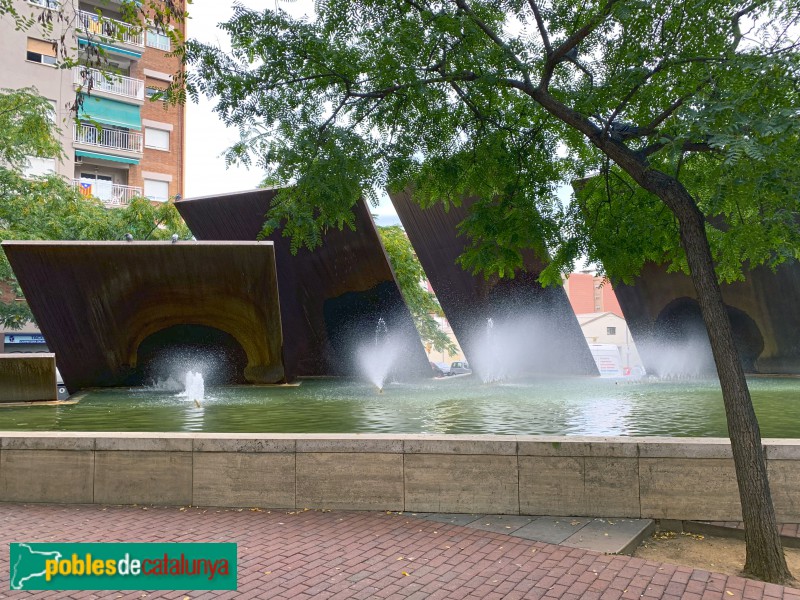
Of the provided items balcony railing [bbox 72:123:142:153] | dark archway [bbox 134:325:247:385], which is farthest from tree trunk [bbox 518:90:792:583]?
balcony railing [bbox 72:123:142:153]

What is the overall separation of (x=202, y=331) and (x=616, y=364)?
31065 mm

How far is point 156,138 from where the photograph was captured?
34625 millimetres

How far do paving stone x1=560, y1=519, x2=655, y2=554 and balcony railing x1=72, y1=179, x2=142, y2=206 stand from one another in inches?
1196

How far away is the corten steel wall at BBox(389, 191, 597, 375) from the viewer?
17188 mm

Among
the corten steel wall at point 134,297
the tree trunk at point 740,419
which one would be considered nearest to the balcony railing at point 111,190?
the corten steel wall at point 134,297

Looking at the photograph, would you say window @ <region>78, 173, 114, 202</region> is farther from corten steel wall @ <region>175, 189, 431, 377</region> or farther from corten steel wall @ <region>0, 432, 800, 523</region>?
corten steel wall @ <region>0, 432, 800, 523</region>

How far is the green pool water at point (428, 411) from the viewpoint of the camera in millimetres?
7789

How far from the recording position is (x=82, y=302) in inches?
513

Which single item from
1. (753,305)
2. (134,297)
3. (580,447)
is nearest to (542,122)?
(580,447)

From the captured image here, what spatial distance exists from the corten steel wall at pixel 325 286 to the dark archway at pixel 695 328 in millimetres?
6585

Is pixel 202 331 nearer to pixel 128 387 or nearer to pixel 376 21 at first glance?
pixel 128 387

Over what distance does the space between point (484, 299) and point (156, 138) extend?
2396 cm

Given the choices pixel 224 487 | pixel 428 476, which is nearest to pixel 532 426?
pixel 428 476

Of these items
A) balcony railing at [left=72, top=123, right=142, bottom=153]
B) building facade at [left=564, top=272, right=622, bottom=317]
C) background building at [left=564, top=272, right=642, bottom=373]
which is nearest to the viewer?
balcony railing at [left=72, top=123, right=142, bottom=153]
